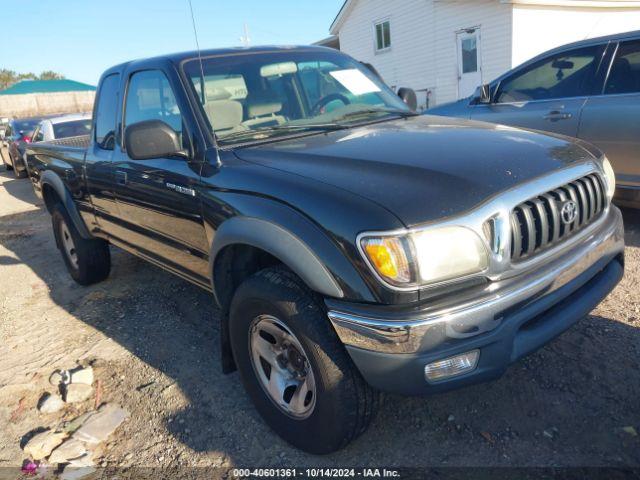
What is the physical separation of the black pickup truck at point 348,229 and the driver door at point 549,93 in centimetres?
225

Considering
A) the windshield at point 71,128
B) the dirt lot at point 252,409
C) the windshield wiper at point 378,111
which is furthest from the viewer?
the windshield at point 71,128

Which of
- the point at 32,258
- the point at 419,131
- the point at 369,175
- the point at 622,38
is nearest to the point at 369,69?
the point at 419,131

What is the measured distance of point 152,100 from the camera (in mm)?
3359

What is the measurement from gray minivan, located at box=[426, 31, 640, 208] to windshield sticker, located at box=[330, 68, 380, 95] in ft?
7.49

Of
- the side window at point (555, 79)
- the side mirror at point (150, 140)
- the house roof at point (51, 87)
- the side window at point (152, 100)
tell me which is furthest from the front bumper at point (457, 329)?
the house roof at point (51, 87)

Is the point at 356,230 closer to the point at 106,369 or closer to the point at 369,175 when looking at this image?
the point at 369,175

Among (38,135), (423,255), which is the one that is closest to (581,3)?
(38,135)

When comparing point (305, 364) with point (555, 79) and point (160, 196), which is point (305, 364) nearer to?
point (160, 196)

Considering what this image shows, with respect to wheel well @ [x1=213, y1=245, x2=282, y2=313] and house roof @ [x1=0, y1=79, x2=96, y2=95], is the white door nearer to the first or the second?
wheel well @ [x1=213, y1=245, x2=282, y2=313]

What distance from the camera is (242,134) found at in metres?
2.87

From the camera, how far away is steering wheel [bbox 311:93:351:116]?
325 centimetres

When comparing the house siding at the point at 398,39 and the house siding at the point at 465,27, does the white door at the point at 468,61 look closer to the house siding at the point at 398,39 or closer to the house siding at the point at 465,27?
the house siding at the point at 465,27

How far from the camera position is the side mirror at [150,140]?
2670 millimetres

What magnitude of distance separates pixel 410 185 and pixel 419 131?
2.88 ft
